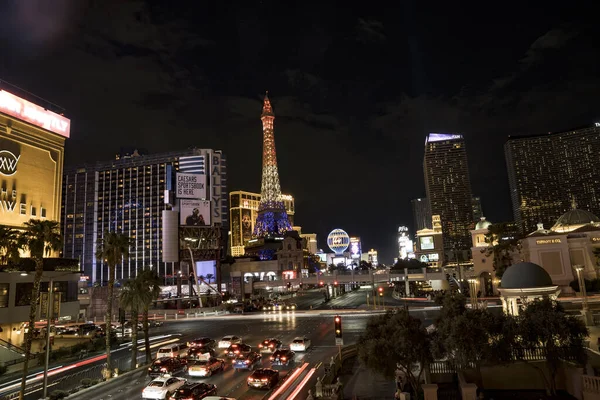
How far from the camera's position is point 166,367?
31203 millimetres

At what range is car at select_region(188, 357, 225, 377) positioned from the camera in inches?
1198

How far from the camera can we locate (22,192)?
173 feet

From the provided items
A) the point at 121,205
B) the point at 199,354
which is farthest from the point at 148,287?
the point at 121,205

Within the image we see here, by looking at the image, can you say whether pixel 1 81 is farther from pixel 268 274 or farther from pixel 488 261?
pixel 268 274

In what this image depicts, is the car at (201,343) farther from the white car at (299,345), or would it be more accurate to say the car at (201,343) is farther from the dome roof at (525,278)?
the dome roof at (525,278)

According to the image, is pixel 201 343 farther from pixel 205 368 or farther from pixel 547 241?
pixel 547 241

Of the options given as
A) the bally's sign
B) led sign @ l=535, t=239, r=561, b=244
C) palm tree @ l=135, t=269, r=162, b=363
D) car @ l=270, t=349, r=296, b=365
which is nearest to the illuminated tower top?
led sign @ l=535, t=239, r=561, b=244

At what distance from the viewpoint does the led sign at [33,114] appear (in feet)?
166

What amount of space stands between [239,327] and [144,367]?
2375 centimetres

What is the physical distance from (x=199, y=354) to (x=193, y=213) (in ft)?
236

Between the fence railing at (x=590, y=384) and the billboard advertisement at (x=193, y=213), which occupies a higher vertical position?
the billboard advertisement at (x=193, y=213)

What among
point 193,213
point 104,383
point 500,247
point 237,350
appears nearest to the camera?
point 104,383

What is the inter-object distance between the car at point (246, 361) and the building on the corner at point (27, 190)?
27781 mm

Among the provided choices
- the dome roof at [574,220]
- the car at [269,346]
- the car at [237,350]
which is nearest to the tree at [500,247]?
the dome roof at [574,220]
